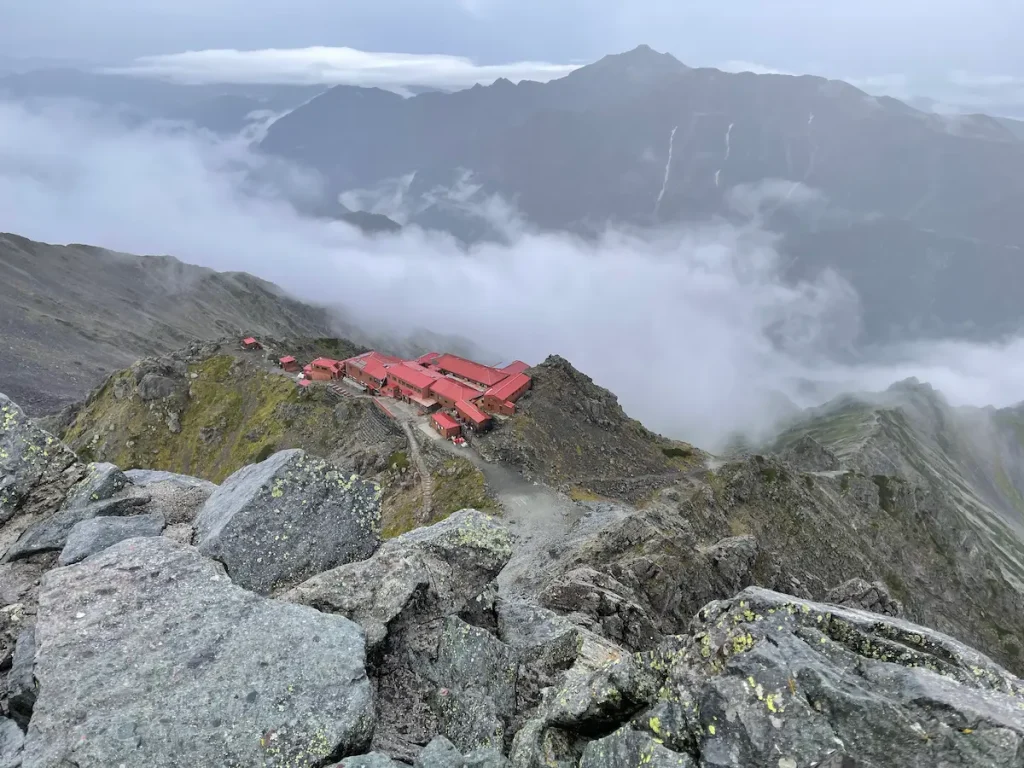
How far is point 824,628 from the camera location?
14.0 meters

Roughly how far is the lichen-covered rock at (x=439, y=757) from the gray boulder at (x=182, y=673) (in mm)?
1429

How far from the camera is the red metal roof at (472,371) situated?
113m

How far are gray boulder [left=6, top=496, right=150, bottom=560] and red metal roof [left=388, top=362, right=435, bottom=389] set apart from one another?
279 feet

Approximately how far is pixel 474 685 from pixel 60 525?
13.0m

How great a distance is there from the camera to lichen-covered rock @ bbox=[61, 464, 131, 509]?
1866 cm

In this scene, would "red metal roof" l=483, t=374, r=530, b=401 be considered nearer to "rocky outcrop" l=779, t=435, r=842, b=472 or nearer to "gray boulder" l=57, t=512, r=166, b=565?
"gray boulder" l=57, t=512, r=166, b=565

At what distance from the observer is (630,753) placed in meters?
12.5

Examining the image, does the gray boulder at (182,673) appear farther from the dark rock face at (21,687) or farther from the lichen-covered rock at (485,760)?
the lichen-covered rock at (485,760)

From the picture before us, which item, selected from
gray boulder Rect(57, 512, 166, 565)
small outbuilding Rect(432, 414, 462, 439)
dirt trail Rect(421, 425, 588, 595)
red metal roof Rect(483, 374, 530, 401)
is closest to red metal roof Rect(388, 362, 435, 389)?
small outbuilding Rect(432, 414, 462, 439)

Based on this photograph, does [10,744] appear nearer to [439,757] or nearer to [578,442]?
[439,757]

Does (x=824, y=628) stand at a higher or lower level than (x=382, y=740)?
higher

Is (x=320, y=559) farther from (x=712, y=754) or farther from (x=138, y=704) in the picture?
(x=712, y=754)

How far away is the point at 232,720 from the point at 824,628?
521 inches

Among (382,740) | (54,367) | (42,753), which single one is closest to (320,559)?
(382,740)
